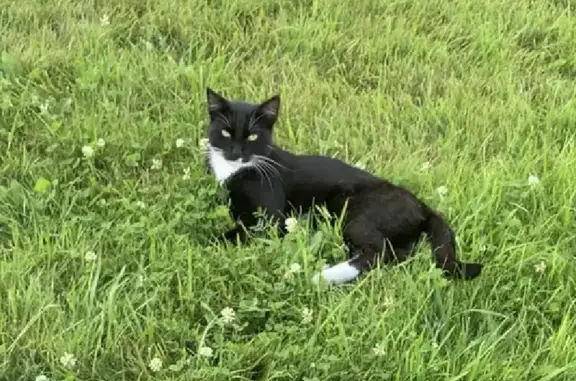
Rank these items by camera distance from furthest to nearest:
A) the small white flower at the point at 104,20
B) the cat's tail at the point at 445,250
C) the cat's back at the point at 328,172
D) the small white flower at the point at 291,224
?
1. the small white flower at the point at 104,20
2. the cat's back at the point at 328,172
3. the small white flower at the point at 291,224
4. the cat's tail at the point at 445,250

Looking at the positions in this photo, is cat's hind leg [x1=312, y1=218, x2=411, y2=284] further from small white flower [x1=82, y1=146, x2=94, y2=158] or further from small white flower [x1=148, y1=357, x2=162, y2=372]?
small white flower [x1=82, y1=146, x2=94, y2=158]

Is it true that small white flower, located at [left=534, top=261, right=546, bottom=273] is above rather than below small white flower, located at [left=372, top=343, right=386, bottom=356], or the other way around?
above

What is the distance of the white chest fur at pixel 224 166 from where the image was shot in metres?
3.20

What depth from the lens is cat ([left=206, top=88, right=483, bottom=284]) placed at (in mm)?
2908

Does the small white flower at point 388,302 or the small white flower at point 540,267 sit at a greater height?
the small white flower at point 540,267

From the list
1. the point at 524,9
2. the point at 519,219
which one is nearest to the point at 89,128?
the point at 519,219

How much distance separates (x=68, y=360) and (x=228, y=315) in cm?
50

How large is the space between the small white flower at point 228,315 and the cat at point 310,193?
43cm

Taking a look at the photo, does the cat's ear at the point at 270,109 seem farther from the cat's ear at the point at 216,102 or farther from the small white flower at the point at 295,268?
the small white flower at the point at 295,268

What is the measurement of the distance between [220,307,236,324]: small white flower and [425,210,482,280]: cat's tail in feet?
2.45

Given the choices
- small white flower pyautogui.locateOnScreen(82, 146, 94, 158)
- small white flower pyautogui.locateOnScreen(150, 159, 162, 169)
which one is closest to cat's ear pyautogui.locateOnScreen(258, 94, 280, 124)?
small white flower pyautogui.locateOnScreen(150, 159, 162, 169)

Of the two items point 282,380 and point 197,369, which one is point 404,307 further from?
point 197,369

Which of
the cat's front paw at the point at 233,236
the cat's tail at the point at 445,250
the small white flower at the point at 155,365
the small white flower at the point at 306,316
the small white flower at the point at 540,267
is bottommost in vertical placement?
the small white flower at the point at 155,365

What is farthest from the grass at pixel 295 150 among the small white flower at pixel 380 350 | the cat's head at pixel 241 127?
the cat's head at pixel 241 127
